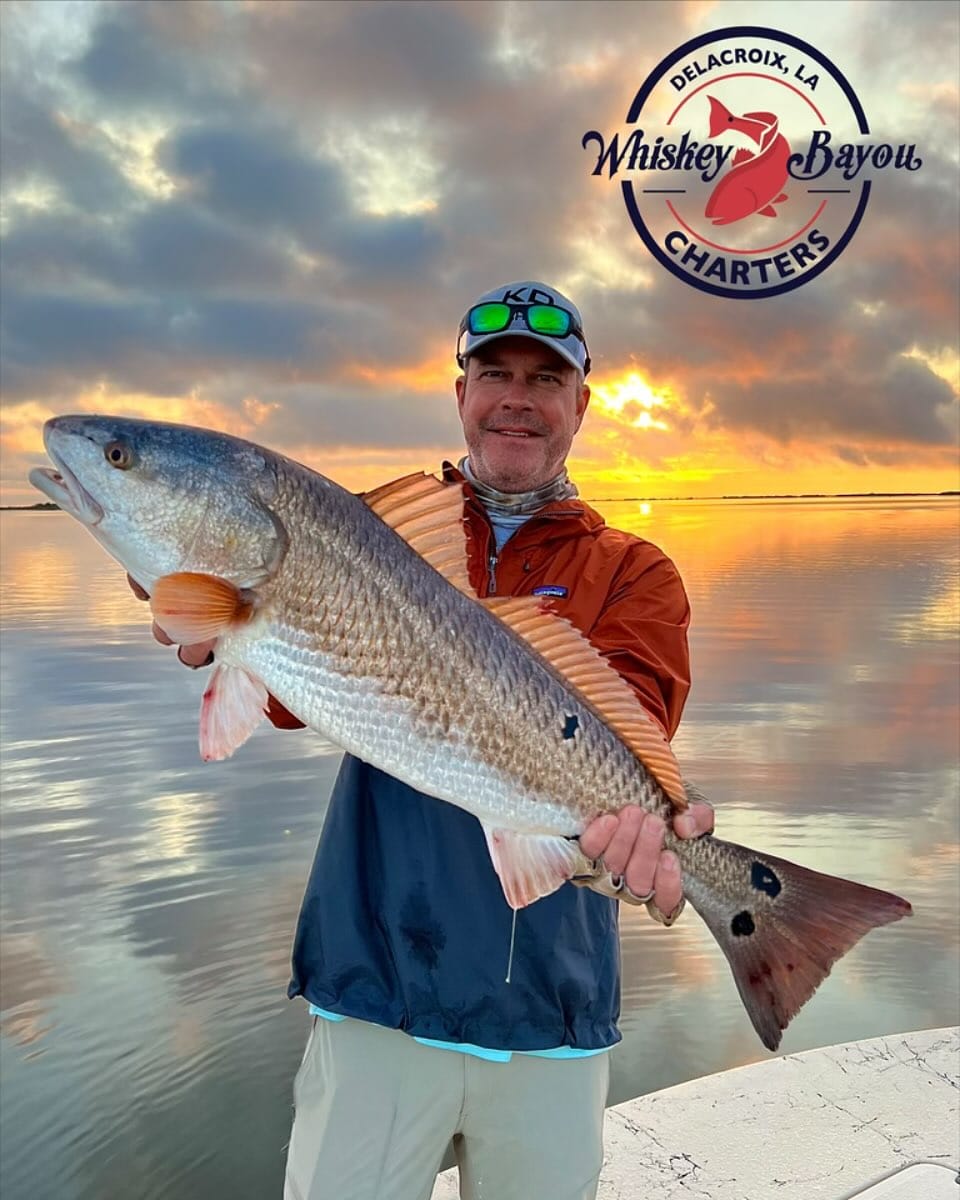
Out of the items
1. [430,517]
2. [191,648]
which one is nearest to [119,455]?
[191,648]

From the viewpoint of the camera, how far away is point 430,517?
2.87 meters

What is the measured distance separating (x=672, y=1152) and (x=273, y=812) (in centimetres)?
591

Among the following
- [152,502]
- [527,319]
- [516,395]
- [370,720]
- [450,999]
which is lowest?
[450,999]

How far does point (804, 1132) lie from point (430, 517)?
340 cm

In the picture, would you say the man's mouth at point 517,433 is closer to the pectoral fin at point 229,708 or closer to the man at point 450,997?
the man at point 450,997

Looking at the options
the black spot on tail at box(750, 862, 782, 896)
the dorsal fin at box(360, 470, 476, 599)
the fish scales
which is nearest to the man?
the black spot on tail at box(750, 862, 782, 896)

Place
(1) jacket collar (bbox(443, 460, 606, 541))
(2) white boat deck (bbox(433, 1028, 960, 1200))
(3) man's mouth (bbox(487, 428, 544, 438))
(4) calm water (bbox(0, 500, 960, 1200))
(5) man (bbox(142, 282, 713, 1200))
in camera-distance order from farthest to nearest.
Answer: (4) calm water (bbox(0, 500, 960, 1200)), (2) white boat deck (bbox(433, 1028, 960, 1200)), (3) man's mouth (bbox(487, 428, 544, 438)), (1) jacket collar (bbox(443, 460, 606, 541)), (5) man (bbox(142, 282, 713, 1200))

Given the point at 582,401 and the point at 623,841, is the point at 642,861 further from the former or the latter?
the point at 582,401

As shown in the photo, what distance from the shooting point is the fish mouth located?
8.47 feet

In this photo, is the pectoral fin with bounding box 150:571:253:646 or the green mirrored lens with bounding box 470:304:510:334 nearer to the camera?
the pectoral fin with bounding box 150:571:253:646

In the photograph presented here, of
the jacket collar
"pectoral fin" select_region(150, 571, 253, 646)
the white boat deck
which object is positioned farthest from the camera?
the white boat deck

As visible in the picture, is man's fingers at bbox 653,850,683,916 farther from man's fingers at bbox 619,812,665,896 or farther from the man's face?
the man's face

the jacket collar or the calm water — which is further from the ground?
the jacket collar

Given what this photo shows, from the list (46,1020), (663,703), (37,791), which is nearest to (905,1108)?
(663,703)
